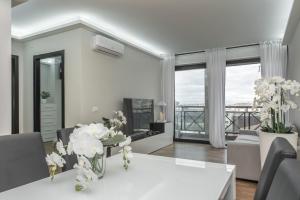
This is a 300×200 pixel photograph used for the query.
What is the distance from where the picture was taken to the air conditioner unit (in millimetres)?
3651

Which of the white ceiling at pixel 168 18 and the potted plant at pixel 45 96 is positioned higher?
the white ceiling at pixel 168 18

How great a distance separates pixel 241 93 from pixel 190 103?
55.8 inches

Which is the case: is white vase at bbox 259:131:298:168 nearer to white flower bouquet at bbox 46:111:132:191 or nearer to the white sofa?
white flower bouquet at bbox 46:111:132:191

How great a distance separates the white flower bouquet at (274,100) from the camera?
5.21ft

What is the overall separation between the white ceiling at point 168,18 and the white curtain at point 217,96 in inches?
26.1

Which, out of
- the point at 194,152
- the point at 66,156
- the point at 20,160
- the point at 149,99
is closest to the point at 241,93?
the point at 194,152

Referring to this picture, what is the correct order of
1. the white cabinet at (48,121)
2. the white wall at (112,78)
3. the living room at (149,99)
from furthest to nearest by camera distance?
the white cabinet at (48,121) → the white wall at (112,78) → the living room at (149,99)

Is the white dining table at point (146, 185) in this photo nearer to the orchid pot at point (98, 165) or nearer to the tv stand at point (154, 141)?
the orchid pot at point (98, 165)

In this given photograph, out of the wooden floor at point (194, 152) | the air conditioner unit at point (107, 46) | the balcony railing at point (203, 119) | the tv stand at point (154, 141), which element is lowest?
the wooden floor at point (194, 152)

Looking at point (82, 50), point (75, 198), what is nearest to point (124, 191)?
point (75, 198)

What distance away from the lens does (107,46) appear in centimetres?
384

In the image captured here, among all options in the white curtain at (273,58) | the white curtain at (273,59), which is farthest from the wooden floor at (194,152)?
the white curtain at (273,58)

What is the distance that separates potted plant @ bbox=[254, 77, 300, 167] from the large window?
379 cm

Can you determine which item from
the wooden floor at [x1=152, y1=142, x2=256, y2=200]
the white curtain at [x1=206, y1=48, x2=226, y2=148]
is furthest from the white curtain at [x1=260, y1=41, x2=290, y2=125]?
the wooden floor at [x1=152, y1=142, x2=256, y2=200]
